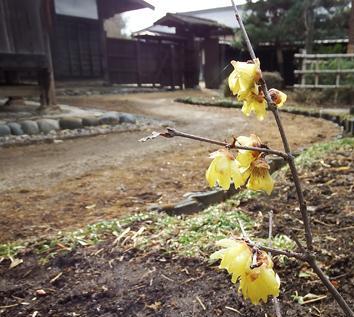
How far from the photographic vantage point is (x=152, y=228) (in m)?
2.51

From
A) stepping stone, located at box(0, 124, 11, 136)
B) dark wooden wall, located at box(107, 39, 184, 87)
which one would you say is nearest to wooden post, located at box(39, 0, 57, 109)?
stepping stone, located at box(0, 124, 11, 136)

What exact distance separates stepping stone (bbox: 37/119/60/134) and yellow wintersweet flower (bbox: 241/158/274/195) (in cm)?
616

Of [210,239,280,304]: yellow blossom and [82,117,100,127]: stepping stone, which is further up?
[210,239,280,304]: yellow blossom

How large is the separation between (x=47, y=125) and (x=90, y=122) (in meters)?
0.84

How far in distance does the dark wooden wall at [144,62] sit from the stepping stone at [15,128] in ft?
35.1

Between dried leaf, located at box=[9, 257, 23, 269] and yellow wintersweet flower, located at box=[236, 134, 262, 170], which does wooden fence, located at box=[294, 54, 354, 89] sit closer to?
dried leaf, located at box=[9, 257, 23, 269]

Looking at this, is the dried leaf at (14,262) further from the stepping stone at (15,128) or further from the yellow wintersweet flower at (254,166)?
the stepping stone at (15,128)

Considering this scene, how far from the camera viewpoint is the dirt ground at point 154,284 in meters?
1.65

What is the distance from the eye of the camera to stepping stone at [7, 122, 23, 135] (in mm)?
6117

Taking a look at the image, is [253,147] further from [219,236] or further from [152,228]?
[152,228]

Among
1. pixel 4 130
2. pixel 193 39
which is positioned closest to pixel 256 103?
pixel 4 130

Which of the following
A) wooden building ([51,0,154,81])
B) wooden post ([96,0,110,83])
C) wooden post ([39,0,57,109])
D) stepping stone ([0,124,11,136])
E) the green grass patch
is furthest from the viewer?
wooden post ([96,0,110,83])

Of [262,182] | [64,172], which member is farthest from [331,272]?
[64,172]

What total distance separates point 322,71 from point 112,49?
9.21m
